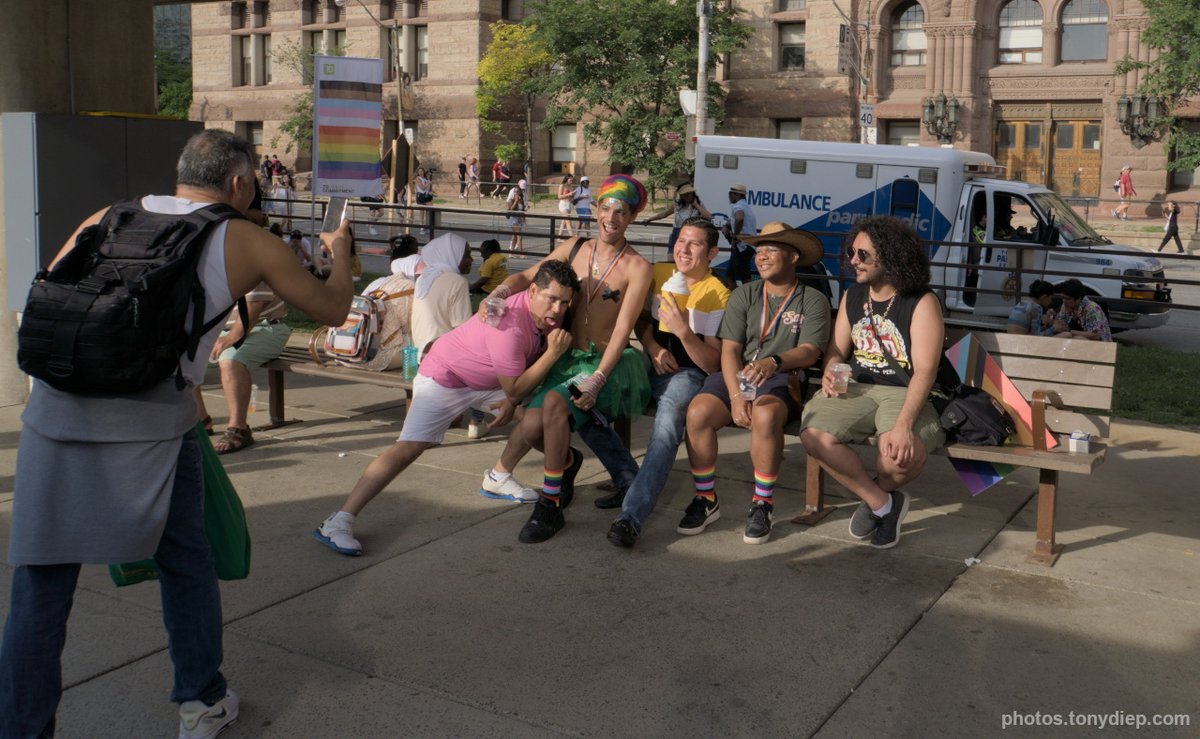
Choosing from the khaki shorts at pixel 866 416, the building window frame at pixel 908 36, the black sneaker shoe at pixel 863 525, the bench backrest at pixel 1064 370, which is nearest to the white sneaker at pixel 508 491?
the khaki shorts at pixel 866 416

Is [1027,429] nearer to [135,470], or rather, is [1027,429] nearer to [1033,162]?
[135,470]

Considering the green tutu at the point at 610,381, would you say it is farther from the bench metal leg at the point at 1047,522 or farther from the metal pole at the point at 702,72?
the metal pole at the point at 702,72

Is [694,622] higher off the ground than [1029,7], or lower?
lower

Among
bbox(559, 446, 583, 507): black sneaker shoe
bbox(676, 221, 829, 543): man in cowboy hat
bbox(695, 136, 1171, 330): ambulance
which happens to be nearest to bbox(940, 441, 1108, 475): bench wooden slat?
bbox(676, 221, 829, 543): man in cowboy hat

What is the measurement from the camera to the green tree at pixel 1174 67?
1238 inches

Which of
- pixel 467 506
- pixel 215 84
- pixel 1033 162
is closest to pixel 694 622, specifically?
pixel 467 506

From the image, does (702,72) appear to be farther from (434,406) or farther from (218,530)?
(218,530)

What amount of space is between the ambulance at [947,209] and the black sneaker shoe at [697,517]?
30.9ft

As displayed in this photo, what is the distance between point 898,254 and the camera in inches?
223

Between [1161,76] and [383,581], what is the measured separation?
3403 cm

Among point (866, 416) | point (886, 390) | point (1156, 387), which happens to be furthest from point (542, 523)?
point (1156, 387)

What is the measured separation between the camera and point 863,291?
589cm

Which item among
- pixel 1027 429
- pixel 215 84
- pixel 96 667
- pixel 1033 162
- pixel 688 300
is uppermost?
pixel 215 84

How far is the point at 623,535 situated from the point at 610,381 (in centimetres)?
87
